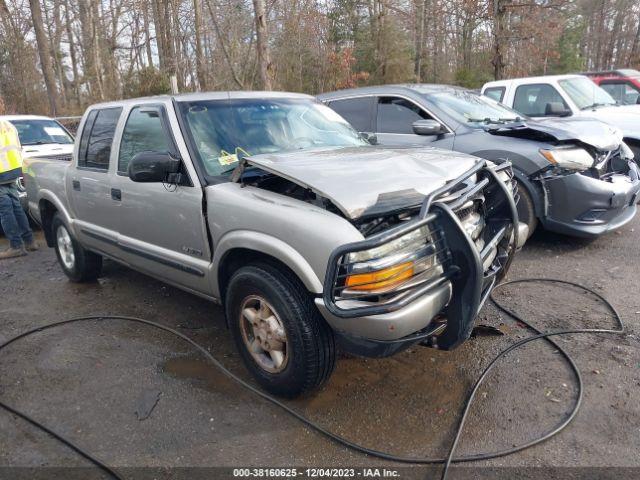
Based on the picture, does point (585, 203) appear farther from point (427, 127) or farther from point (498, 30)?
point (498, 30)

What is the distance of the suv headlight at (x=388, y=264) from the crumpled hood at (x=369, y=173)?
0.64 ft

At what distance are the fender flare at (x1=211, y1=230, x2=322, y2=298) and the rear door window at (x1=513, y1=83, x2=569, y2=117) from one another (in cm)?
671

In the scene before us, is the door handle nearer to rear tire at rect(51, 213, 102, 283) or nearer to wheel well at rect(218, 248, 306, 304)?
rear tire at rect(51, 213, 102, 283)

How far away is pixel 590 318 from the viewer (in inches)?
148

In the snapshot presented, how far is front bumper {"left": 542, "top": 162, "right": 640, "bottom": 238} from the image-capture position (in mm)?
4852

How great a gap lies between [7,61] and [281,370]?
90.3 feet

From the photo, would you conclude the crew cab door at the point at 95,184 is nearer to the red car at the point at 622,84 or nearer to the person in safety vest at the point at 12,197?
the person in safety vest at the point at 12,197

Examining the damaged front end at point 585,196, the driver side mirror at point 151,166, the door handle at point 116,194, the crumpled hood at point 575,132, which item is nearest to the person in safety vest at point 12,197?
the door handle at point 116,194

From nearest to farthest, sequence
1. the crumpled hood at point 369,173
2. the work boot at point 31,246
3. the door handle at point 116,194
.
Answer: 1. the crumpled hood at point 369,173
2. the door handle at point 116,194
3. the work boot at point 31,246

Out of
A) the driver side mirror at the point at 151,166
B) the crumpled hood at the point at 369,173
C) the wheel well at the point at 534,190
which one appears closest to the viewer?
the crumpled hood at the point at 369,173

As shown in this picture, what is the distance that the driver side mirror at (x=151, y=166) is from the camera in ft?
10.6

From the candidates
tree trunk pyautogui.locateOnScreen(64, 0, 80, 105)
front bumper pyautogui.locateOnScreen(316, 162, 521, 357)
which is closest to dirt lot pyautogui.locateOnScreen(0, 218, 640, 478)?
front bumper pyautogui.locateOnScreen(316, 162, 521, 357)

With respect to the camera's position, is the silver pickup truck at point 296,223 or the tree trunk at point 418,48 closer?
the silver pickup truck at point 296,223

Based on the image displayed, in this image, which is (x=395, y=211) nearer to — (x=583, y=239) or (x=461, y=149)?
(x=461, y=149)
